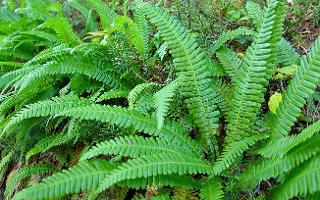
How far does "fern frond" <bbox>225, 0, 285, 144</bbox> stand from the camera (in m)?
2.63

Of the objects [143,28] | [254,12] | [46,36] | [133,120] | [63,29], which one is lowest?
[133,120]

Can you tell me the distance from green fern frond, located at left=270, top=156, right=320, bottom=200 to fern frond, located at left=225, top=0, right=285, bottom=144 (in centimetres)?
52

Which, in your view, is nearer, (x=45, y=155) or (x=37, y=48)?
(x=45, y=155)

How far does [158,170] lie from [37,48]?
8.97 ft

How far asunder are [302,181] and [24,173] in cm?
229

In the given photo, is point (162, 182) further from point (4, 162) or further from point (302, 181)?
point (4, 162)

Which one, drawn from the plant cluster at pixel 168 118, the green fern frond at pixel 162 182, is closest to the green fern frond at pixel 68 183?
the plant cluster at pixel 168 118

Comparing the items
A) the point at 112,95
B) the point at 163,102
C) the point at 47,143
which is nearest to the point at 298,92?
the point at 163,102

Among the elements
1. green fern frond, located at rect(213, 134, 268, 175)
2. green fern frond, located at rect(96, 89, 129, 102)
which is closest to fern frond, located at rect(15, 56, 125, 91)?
green fern frond, located at rect(96, 89, 129, 102)

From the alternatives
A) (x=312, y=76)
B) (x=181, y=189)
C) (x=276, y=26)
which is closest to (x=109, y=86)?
(x=181, y=189)

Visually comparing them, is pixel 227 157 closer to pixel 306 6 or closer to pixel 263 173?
pixel 263 173

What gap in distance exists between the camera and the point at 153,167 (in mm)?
2340

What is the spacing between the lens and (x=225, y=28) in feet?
12.1

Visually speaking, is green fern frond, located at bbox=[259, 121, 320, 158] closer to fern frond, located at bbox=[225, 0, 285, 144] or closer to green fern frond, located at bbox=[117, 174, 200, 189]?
fern frond, located at bbox=[225, 0, 285, 144]
